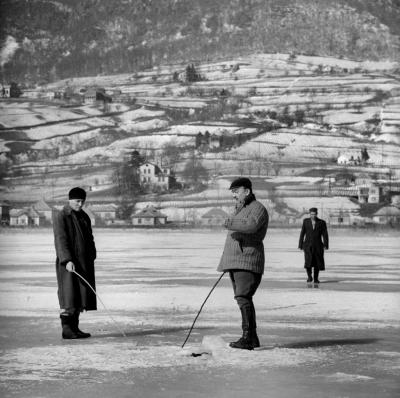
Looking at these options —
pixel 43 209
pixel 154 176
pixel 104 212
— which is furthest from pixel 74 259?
pixel 154 176

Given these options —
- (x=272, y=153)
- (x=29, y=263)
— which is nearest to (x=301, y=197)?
(x=272, y=153)

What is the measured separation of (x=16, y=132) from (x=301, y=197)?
6989 centimetres

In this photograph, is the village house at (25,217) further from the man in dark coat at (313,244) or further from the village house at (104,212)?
the man in dark coat at (313,244)

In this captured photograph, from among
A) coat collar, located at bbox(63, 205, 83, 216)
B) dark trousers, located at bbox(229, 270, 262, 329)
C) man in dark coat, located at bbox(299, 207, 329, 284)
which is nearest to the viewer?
dark trousers, located at bbox(229, 270, 262, 329)

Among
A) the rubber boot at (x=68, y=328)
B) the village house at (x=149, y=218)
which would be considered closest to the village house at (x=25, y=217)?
the village house at (x=149, y=218)

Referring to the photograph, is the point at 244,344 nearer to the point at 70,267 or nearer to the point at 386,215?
the point at 70,267

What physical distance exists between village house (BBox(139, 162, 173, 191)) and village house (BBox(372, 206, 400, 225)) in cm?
2990

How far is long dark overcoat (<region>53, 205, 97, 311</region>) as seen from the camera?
464 inches

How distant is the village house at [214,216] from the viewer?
111 meters

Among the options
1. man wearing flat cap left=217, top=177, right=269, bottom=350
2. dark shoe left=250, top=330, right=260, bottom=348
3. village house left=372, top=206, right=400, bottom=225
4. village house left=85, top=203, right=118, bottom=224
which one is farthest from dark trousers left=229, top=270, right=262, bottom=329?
village house left=372, top=206, right=400, bottom=225

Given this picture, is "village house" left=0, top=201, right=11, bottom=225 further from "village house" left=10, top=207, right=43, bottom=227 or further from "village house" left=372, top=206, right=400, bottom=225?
"village house" left=372, top=206, right=400, bottom=225

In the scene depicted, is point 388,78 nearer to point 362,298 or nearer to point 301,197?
point 301,197

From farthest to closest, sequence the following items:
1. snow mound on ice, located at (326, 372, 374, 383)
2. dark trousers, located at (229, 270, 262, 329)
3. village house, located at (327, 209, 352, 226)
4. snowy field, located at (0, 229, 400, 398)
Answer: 1. village house, located at (327, 209, 352, 226)
2. dark trousers, located at (229, 270, 262, 329)
3. snow mound on ice, located at (326, 372, 374, 383)
4. snowy field, located at (0, 229, 400, 398)

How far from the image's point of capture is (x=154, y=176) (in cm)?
14312
